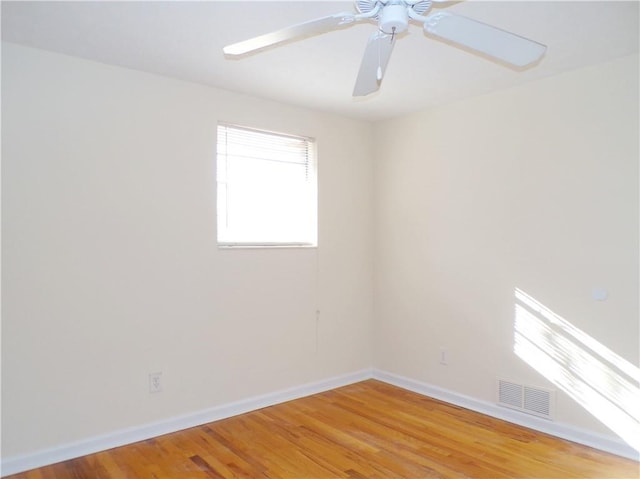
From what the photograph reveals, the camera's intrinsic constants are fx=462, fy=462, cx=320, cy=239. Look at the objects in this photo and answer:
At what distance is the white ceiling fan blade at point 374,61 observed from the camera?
5.88 ft

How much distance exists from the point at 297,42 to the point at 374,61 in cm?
75

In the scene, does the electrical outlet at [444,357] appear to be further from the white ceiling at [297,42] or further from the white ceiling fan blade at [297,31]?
the white ceiling fan blade at [297,31]

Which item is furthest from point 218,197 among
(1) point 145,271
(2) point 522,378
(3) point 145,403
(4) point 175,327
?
(2) point 522,378

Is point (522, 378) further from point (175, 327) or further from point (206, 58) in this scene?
point (206, 58)

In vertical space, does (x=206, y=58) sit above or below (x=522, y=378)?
above

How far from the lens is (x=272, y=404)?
357cm

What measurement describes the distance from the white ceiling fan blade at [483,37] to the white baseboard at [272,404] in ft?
7.70

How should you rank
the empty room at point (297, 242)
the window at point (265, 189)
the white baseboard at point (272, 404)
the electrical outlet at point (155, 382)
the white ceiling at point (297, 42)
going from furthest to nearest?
the window at point (265, 189) < the electrical outlet at point (155, 382) < the white baseboard at point (272, 404) < the empty room at point (297, 242) < the white ceiling at point (297, 42)

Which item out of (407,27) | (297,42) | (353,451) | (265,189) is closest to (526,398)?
(353,451)

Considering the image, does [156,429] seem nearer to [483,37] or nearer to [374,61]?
[374,61]

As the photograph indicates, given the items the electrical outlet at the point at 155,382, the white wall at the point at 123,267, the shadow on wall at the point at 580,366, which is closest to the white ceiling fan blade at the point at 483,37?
the shadow on wall at the point at 580,366

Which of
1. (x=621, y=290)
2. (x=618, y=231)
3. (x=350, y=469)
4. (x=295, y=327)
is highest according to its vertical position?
(x=618, y=231)

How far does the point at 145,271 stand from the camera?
2.99 m

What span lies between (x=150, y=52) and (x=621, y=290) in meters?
3.10
